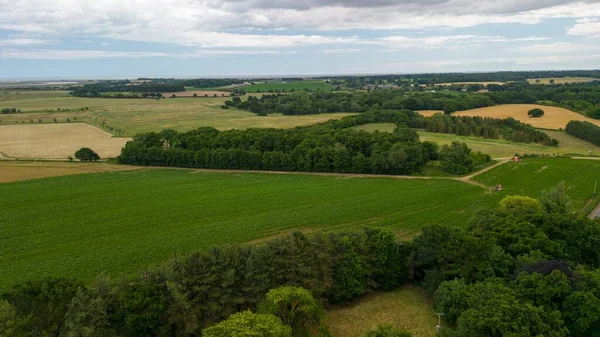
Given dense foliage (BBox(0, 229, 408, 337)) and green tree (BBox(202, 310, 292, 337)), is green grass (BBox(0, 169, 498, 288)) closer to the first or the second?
dense foliage (BBox(0, 229, 408, 337))

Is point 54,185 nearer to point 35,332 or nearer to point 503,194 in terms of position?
point 35,332

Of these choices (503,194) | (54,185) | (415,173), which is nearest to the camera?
(503,194)

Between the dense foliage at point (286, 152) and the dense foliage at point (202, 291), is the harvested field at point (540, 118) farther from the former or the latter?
the dense foliage at point (202, 291)

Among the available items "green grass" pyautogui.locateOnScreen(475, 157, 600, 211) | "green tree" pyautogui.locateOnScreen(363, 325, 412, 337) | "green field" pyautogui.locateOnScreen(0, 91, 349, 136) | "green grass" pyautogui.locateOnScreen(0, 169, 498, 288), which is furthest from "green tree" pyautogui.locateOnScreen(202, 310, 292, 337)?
"green field" pyautogui.locateOnScreen(0, 91, 349, 136)

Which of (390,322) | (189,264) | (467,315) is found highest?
(189,264)

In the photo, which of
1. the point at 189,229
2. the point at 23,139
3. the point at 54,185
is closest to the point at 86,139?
the point at 23,139

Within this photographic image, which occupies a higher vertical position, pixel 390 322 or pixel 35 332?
pixel 35 332

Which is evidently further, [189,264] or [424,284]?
[424,284]

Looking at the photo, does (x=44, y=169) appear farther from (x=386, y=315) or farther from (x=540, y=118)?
(x=540, y=118)
